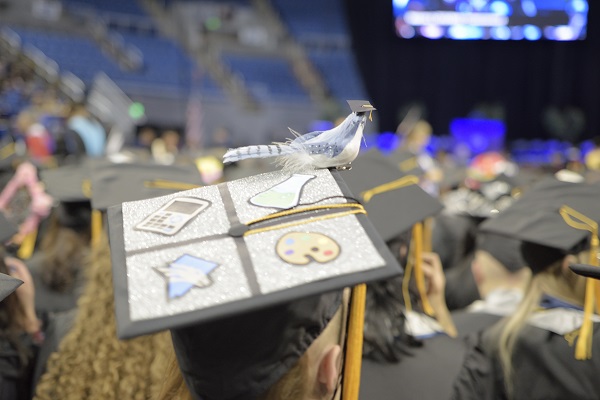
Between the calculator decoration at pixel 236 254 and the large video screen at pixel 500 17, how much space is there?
14793 millimetres

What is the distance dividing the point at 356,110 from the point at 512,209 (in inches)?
45.3

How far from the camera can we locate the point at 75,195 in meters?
2.68

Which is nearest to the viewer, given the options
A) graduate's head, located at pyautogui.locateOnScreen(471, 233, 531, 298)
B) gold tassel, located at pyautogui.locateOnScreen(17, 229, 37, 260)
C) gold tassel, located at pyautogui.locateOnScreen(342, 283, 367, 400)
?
gold tassel, located at pyautogui.locateOnScreen(342, 283, 367, 400)

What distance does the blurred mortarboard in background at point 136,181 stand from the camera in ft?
7.00

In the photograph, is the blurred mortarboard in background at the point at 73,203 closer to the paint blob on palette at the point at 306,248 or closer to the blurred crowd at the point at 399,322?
the blurred crowd at the point at 399,322

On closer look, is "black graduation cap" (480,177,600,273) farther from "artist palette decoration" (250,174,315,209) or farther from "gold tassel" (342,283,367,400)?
"artist palette decoration" (250,174,315,209)

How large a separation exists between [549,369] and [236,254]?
105 cm

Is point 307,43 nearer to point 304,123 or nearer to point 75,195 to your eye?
point 304,123

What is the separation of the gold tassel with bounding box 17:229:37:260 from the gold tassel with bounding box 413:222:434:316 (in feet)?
6.85

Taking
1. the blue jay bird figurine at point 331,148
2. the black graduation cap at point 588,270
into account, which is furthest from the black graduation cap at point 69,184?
the black graduation cap at point 588,270

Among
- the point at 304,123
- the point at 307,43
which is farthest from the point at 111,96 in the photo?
the point at 307,43

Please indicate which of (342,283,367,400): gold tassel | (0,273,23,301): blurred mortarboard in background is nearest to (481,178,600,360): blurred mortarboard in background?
(342,283,367,400): gold tassel

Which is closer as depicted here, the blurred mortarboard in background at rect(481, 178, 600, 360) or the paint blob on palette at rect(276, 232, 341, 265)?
the paint blob on palette at rect(276, 232, 341, 265)

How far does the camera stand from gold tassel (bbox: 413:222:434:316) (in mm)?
2088
